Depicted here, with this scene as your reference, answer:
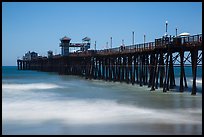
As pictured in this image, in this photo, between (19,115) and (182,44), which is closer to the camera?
(19,115)

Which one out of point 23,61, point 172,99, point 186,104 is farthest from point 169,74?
point 23,61

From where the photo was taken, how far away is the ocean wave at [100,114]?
14.2 m

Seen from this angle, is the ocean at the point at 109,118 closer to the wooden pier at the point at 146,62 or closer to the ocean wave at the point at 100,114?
the ocean wave at the point at 100,114

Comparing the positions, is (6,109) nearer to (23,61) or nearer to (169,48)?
(169,48)

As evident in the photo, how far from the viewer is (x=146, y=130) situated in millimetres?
12195

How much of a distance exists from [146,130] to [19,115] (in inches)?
245

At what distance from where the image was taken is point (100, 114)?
51.9 feet

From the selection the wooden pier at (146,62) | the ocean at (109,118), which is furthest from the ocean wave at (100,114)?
the wooden pier at (146,62)

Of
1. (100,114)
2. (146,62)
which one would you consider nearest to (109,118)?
(100,114)

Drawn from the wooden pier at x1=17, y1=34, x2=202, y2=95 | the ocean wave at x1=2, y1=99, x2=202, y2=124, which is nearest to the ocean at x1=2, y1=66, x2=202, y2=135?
the ocean wave at x1=2, y1=99, x2=202, y2=124

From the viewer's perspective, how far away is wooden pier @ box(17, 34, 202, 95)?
2414 cm

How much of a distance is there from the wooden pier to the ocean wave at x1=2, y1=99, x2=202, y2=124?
657cm

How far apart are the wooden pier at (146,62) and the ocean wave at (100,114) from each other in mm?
6567

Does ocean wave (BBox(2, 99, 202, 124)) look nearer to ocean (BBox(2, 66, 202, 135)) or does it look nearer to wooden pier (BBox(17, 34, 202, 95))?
ocean (BBox(2, 66, 202, 135))
